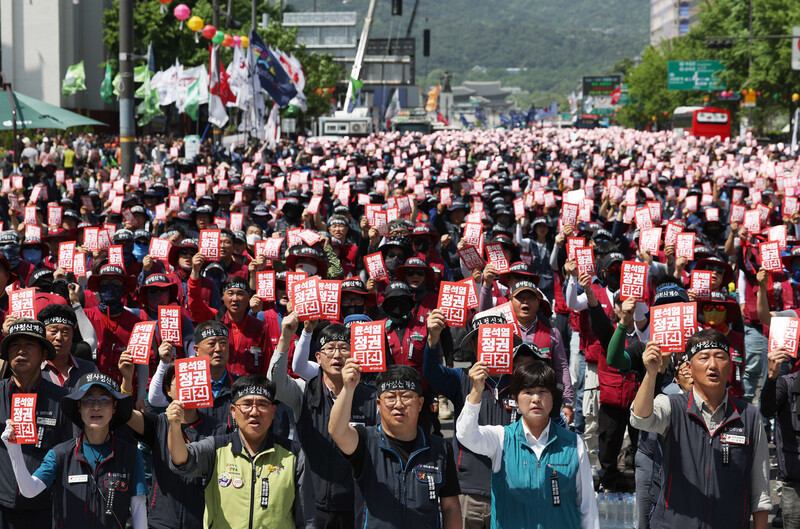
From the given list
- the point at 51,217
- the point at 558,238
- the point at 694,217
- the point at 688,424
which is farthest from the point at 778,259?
the point at 51,217

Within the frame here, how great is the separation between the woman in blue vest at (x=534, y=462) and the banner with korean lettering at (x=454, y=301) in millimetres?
2328

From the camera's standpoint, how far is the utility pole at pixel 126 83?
771 inches

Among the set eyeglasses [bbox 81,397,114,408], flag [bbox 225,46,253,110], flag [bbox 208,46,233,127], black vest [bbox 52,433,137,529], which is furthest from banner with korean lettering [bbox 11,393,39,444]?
flag [bbox 225,46,253,110]

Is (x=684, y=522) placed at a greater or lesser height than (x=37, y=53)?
lesser

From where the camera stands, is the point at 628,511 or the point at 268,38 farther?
the point at 268,38

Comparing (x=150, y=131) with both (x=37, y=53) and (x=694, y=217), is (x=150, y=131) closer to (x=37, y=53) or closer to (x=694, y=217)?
(x=37, y=53)

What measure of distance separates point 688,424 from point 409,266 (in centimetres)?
336

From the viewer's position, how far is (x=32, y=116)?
21.4 m

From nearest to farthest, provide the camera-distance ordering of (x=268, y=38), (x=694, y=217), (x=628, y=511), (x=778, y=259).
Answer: (x=628, y=511)
(x=778, y=259)
(x=694, y=217)
(x=268, y=38)

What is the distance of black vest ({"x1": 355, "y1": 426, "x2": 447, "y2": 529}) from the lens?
193 inches

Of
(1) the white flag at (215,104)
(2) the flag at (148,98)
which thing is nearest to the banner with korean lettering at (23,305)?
(1) the white flag at (215,104)

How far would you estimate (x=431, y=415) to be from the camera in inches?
284

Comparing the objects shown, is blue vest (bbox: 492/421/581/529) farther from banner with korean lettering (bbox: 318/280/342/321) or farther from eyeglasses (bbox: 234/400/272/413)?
banner with korean lettering (bbox: 318/280/342/321)

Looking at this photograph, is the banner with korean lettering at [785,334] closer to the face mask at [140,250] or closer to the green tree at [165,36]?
the face mask at [140,250]
